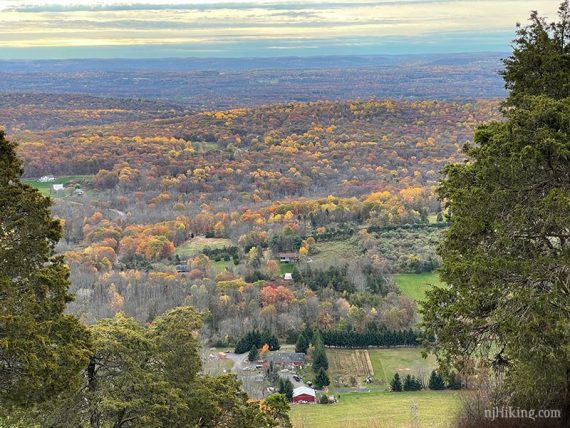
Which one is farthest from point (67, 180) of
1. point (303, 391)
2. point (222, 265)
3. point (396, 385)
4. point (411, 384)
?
point (411, 384)

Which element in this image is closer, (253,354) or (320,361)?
(320,361)

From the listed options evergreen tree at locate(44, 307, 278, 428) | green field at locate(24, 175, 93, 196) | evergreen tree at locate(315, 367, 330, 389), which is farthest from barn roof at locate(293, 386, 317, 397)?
green field at locate(24, 175, 93, 196)

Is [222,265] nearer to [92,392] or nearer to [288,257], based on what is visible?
[288,257]

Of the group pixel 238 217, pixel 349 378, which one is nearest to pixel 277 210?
pixel 238 217

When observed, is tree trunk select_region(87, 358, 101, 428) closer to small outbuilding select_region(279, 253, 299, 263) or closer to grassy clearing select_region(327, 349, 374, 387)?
grassy clearing select_region(327, 349, 374, 387)

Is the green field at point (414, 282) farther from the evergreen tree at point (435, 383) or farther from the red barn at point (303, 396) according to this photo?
the red barn at point (303, 396)

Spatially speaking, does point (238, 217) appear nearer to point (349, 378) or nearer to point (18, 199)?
point (349, 378)

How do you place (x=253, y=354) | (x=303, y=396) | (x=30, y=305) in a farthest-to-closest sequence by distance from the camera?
(x=253, y=354), (x=303, y=396), (x=30, y=305)
